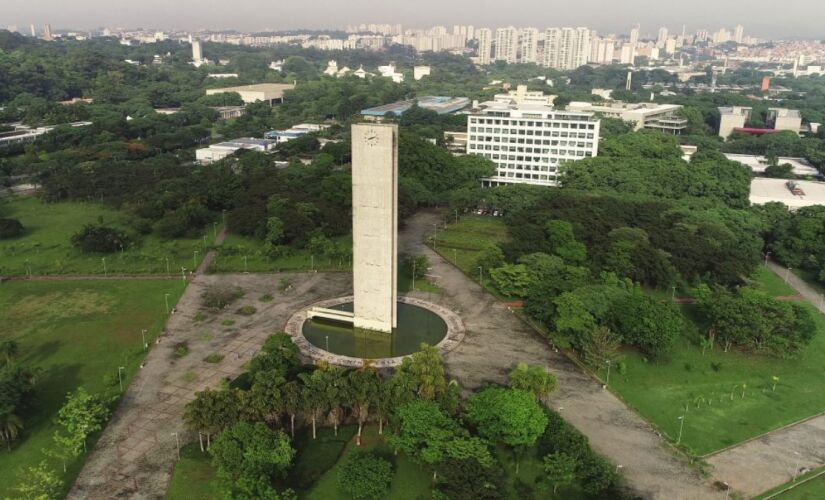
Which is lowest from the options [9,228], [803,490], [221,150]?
[803,490]

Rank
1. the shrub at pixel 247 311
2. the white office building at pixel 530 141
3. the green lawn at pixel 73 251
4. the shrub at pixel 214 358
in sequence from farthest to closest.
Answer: the white office building at pixel 530 141, the green lawn at pixel 73 251, the shrub at pixel 247 311, the shrub at pixel 214 358

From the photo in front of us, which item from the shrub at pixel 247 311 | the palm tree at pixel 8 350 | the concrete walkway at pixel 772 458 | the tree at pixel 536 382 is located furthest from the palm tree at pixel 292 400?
the concrete walkway at pixel 772 458

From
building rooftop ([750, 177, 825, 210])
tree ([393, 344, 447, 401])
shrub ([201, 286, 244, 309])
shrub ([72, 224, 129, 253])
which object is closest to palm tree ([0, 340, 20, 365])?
shrub ([201, 286, 244, 309])

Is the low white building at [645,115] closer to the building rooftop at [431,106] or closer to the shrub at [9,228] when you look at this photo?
the building rooftop at [431,106]

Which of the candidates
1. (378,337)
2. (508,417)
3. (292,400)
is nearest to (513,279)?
(378,337)

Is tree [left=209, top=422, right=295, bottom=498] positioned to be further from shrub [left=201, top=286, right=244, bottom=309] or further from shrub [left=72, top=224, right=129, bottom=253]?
shrub [left=72, top=224, right=129, bottom=253]

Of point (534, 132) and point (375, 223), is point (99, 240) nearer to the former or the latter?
point (375, 223)

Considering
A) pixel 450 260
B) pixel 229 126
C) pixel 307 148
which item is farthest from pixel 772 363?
pixel 229 126
